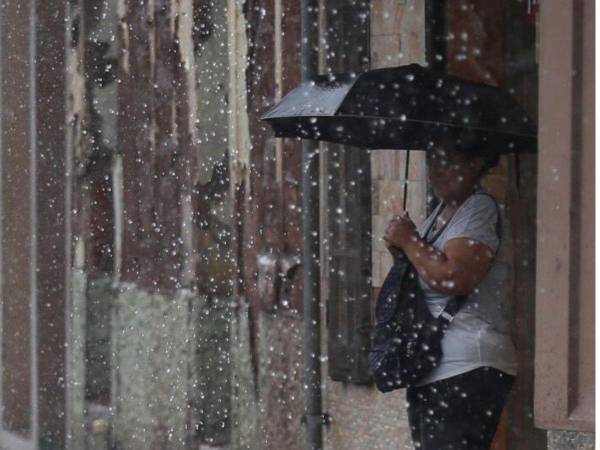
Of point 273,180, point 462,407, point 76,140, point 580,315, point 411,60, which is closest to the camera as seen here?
point 580,315

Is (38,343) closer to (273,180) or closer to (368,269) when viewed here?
(273,180)

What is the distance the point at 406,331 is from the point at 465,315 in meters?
0.21

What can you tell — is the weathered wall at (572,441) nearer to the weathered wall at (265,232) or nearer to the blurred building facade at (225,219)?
the blurred building facade at (225,219)

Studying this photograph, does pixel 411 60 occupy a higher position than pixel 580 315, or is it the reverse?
pixel 411 60

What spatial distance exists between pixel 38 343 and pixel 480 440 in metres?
5.23

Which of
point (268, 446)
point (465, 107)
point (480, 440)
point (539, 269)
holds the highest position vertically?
point (465, 107)

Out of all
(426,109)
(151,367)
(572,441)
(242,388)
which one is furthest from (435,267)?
(151,367)

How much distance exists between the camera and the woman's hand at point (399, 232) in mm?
5090

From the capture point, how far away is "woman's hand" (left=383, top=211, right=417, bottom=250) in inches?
200

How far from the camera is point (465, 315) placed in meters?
5.06

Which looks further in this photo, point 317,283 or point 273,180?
point 273,180

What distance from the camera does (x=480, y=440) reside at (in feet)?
16.6

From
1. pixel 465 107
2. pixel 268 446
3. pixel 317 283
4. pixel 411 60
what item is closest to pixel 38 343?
pixel 268 446

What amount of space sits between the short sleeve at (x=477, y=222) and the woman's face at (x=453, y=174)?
0.06m
